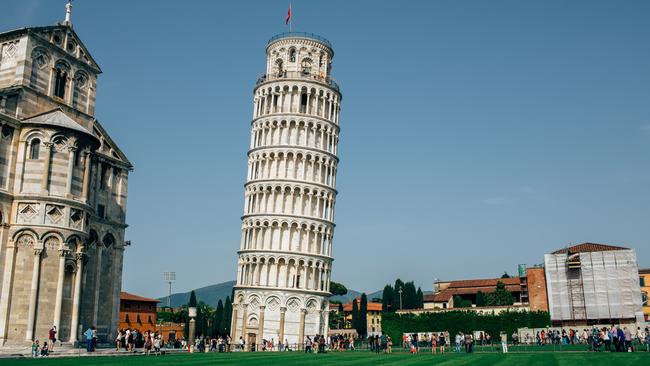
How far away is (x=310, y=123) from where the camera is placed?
213ft

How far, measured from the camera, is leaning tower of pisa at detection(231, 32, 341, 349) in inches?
2409

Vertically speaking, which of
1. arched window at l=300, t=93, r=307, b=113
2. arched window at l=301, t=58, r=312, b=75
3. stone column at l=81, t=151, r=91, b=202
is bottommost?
stone column at l=81, t=151, r=91, b=202

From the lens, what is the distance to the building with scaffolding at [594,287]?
61.7 metres

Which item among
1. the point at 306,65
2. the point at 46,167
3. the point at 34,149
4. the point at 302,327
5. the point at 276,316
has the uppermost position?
the point at 306,65

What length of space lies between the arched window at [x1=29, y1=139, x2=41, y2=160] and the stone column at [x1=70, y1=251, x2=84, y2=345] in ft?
19.3

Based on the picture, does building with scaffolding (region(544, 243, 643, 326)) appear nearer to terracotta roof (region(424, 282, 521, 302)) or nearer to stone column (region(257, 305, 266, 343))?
terracotta roof (region(424, 282, 521, 302))

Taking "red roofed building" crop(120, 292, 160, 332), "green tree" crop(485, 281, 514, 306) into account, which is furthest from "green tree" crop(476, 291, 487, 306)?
"red roofed building" crop(120, 292, 160, 332)

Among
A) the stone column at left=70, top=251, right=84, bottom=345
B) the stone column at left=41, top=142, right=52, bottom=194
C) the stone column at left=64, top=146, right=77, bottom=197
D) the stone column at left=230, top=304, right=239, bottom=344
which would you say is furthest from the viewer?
the stone column at left=230, top=304, right=239, bottom=344

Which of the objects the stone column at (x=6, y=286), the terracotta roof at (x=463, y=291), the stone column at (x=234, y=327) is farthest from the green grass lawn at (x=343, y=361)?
the terracotta roof at (x=463, y=291)

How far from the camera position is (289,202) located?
6319cm

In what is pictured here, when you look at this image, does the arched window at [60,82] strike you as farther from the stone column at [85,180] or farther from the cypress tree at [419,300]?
the cypress tree at [419,300]

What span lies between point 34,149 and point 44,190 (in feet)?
8.78

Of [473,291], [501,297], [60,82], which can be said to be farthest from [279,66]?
[473,291]

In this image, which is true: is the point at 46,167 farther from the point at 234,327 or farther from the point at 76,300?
the point at 234,327
